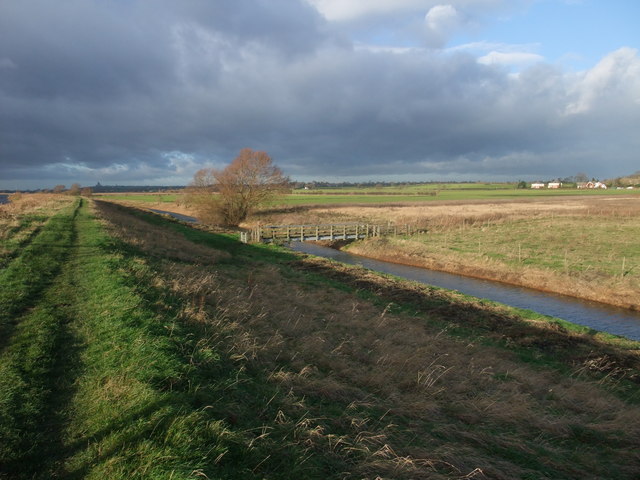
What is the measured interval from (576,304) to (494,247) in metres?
12.3

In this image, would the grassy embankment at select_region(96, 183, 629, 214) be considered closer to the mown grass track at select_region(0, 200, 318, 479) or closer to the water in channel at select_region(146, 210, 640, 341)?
the water in channel at select_region(146, 210, 640, 341)

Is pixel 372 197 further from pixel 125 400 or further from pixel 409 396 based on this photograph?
pixel 125 400

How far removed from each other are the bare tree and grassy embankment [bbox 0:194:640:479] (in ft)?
143

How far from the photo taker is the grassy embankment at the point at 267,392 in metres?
4.18

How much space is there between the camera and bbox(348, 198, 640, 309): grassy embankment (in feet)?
72.1

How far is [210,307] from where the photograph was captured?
31.0 feet

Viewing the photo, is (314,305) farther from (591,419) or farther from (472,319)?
(591,419)

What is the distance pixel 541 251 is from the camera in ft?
97.9

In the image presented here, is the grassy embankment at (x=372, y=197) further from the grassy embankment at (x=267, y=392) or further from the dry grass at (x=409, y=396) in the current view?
the grassy embankment at (x=267, y=392)

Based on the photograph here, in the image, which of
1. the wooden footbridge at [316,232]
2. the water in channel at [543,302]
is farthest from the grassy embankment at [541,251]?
the wooden footbridge at [316,232]

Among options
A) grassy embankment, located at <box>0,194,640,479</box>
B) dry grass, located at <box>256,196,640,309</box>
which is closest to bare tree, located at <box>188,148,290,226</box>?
dry grass, located at <box>256,196,640,309</box>

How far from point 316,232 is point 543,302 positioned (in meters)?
23.5

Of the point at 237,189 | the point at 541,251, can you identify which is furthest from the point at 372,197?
the point at 541,251

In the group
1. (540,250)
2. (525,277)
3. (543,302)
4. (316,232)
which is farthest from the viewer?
(316,232)
